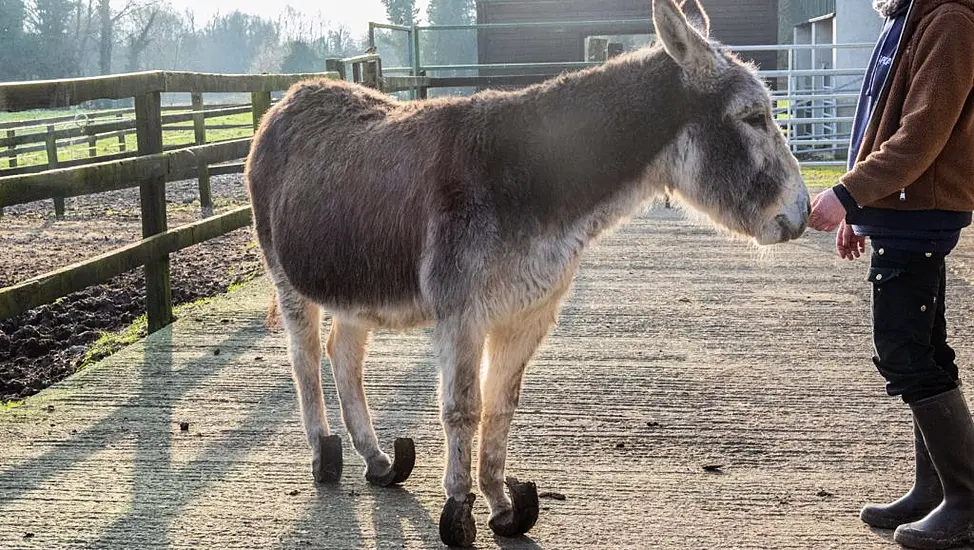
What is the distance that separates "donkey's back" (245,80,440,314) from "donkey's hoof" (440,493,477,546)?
2.39 ft

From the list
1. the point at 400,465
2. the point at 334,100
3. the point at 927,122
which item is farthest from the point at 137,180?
the point at 927,122

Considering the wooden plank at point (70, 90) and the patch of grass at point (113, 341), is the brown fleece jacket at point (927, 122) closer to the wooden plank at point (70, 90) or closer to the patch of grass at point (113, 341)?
the wooden plank at point (70, 90)

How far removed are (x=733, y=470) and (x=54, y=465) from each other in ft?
8.80

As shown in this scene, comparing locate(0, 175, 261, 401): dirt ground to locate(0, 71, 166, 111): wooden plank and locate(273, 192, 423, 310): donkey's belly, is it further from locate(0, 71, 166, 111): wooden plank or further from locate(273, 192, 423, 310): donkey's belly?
locate(273, 192, 423, 310): donkey's belly

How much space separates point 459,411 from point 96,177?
3.53m

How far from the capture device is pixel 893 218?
130 inches

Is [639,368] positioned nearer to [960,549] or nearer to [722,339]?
[722,339]

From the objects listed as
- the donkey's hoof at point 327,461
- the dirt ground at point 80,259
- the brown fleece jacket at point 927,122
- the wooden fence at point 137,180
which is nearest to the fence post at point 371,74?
the dirt ground at point 80,259

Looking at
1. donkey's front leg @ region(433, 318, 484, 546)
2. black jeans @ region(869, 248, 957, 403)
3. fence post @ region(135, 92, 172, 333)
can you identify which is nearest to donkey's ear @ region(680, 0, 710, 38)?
black jeans @ region(869, 248, 957, 403)

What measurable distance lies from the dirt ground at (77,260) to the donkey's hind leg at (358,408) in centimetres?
212

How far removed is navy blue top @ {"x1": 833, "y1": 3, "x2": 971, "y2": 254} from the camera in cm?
326

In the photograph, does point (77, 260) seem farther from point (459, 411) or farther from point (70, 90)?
point (459, 411)

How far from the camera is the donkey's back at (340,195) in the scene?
3725 mm

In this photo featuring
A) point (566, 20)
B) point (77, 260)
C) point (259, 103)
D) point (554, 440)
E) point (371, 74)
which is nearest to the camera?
point (554, 440)
